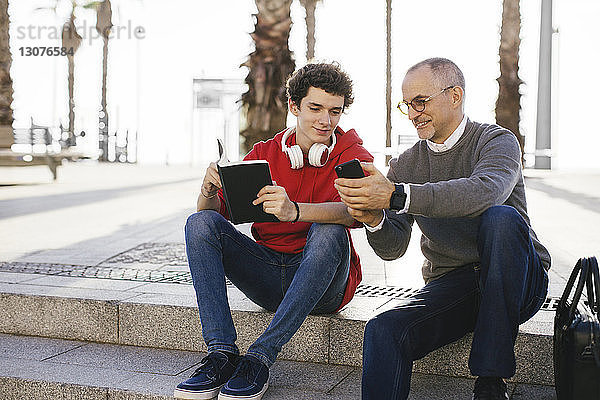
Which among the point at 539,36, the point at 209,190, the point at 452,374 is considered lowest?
the point at 452,374

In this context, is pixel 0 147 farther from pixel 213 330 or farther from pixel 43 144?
pixel 213 330

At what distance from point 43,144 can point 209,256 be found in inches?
573

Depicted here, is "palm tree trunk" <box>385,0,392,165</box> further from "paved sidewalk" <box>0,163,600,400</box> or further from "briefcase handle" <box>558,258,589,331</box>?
"briefcase handle" <box>558,258,589,331</box>

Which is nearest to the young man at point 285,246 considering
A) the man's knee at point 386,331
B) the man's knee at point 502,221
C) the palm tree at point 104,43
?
the man's knee at point 386,331

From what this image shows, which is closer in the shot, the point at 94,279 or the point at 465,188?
the point at 465,188

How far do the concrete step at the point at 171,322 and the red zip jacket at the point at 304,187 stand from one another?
0.73 feet

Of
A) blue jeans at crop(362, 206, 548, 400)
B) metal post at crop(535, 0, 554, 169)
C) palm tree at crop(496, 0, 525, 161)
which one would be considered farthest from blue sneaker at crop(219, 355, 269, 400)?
metal post at crop(535, 0, 554, 169)

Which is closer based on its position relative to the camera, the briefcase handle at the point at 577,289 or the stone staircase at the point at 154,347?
the briefcase handle at the point at 577,289

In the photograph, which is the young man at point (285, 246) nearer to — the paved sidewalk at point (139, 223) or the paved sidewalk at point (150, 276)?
the paved sidewalk at point (150, 276)

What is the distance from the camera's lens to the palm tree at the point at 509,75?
13.4m

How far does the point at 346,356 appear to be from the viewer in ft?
11.6

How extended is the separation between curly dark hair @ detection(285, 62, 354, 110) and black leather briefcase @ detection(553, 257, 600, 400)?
1.33 metres

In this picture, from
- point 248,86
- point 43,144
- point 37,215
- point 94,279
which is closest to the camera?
point 94,279

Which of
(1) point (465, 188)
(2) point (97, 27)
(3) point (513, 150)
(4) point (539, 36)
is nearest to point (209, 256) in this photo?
(1) point (465, 188)
